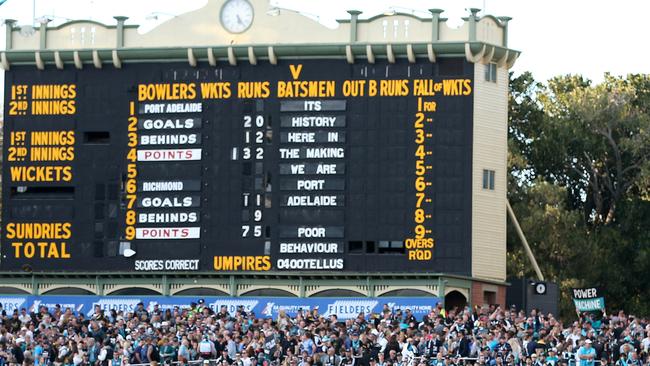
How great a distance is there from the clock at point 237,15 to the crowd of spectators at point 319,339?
7.48 meters

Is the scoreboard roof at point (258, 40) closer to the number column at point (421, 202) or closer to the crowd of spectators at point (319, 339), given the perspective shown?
the number column at point (421, 202)

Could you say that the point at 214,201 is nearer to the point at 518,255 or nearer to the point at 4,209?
the point at 4,209

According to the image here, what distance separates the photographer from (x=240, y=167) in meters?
53.4

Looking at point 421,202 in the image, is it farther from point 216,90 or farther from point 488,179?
point 216,90

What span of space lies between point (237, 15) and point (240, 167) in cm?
418

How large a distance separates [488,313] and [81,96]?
12529 mm

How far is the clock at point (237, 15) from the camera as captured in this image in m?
54.5

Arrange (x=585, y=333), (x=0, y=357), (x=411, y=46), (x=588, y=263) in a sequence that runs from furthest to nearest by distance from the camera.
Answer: (x=588, y=263) → (x=411, y=46) → (x=0, y=357) → (x=585, y=333)

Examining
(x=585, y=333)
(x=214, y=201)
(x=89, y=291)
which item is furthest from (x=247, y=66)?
(x=585, y=333)

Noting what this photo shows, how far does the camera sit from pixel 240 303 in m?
53.7

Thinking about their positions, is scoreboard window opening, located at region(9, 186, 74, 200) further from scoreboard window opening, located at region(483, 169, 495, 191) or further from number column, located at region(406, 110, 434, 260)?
scoreboard window opening, located at region(483, 169, 495, 191)

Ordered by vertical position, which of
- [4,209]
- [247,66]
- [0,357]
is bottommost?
[0,357]

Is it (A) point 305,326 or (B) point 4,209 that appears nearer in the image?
(A) point 305,326

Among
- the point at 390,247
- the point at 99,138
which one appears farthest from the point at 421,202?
the point at 99,138
